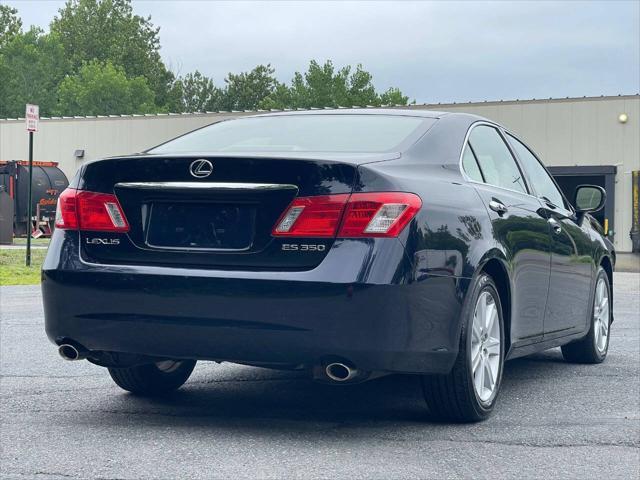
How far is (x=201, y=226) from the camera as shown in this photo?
475cm

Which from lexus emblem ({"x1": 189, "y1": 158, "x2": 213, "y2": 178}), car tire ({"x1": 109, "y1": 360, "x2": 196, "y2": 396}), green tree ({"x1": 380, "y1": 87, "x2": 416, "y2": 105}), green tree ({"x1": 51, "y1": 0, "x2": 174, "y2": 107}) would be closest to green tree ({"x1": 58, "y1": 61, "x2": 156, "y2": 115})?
green tree ({"x1": 51, "y1": 0, "x2": 174, "y2": 107})

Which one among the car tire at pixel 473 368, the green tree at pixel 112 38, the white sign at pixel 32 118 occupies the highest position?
the green tree at pixel 112 38

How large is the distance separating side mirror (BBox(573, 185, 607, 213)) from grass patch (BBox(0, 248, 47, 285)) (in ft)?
33.3

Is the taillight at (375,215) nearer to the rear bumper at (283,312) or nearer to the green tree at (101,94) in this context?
the rear bumper at (283,312)

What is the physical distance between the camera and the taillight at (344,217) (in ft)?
14.9

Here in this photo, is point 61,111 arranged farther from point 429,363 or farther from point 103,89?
point 429,363

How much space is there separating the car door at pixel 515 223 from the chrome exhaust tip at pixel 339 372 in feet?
3.88

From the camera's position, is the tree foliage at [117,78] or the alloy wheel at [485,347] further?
the tree foliage at [117,78]

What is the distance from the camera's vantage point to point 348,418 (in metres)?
5.29

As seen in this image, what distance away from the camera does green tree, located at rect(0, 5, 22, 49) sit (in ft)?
338

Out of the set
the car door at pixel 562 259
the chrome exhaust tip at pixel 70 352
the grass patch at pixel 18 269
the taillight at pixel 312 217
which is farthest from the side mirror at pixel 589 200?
the grass patch at pixel 18 269

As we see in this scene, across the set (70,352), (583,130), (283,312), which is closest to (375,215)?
(283,312)

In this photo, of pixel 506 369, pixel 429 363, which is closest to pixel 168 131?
pixel 506 369

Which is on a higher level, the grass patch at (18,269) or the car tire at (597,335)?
the car tire at (597,335)
